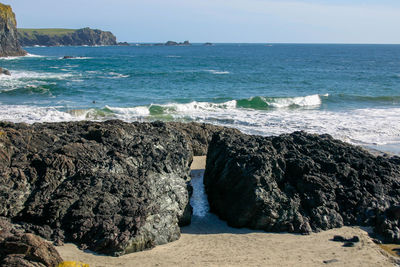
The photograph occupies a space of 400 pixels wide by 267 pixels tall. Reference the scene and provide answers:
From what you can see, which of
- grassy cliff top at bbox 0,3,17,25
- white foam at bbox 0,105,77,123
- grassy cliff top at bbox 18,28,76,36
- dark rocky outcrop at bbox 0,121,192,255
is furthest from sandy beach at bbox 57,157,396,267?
grassy cliff top at bbox 18,28,76,36

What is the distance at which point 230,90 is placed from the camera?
39.4m

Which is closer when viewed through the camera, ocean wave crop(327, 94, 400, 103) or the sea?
the sea

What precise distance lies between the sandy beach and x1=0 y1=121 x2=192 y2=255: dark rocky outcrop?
14.2 inches

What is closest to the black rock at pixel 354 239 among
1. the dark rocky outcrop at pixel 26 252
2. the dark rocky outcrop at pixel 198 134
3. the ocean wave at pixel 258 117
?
the dark rocky outcrop at pixel 26 252

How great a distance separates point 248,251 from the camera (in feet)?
29.0

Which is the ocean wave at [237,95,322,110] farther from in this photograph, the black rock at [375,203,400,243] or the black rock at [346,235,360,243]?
the black rock at [346,235,360,243]

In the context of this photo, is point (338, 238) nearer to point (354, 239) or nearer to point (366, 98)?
point (354, 239)

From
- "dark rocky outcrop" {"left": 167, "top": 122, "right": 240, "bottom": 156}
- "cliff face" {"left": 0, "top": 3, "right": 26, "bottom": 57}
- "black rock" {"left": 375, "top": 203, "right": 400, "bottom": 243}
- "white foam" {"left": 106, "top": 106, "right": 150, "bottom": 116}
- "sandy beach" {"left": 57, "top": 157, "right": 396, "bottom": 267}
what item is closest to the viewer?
"sandy beach" {"left": 57, "top": 157, "right": 396, "bottom": 267}

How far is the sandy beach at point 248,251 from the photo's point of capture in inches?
321

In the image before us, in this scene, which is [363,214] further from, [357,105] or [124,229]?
[357,105]

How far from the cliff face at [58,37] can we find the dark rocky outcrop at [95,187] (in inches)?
6406

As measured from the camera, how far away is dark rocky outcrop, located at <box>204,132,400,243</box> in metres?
10.1

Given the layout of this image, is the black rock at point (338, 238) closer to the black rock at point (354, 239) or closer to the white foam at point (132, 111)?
the black rock at point (354, 239)

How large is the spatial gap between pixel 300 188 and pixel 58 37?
185528mm
